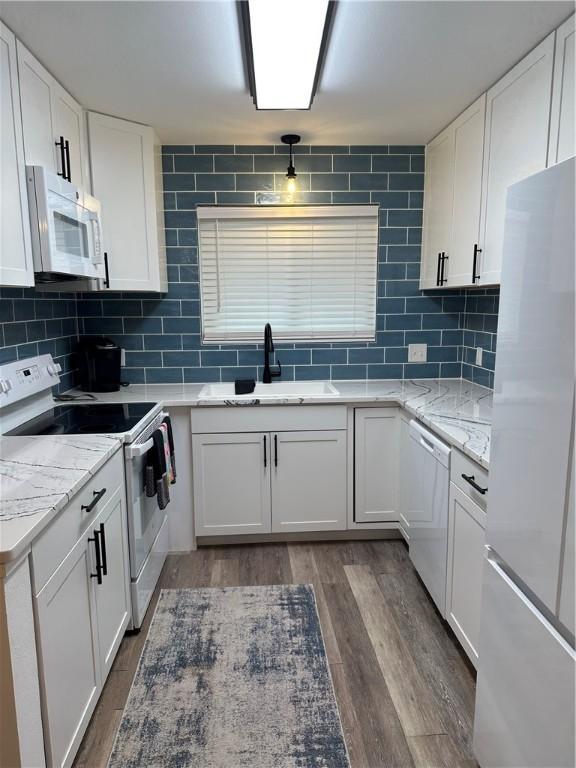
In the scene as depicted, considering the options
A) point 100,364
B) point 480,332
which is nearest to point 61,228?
point 100,364

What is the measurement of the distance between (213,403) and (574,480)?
1.98m

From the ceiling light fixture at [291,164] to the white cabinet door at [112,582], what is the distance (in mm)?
1999

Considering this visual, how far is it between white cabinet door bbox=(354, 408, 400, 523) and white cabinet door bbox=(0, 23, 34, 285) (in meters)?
1.80

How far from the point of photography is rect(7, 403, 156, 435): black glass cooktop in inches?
81.3

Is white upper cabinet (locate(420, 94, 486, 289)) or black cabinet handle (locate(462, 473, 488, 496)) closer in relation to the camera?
black cabinet handle (locate(462, 473, 488, 496))

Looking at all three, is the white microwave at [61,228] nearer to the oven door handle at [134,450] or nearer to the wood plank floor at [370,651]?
the oven door handle at [134,450]

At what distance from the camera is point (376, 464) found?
2.88 meters

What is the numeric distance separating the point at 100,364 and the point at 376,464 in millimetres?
1681

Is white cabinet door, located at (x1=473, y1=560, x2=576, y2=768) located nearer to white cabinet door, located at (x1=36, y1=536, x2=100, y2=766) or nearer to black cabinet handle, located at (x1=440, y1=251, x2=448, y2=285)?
white cabinet door, located at (x1=36, y1=536, x2=100, y2=766)

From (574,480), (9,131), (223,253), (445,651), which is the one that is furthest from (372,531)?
(9,131)

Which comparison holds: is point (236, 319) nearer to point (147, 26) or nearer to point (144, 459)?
point (144, 459)

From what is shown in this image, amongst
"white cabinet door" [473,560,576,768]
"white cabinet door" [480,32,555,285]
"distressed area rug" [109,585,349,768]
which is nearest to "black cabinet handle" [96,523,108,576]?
"distressed area rug" [109,585,349,768]

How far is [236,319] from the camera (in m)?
3.21

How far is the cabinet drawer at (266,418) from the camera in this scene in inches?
108
